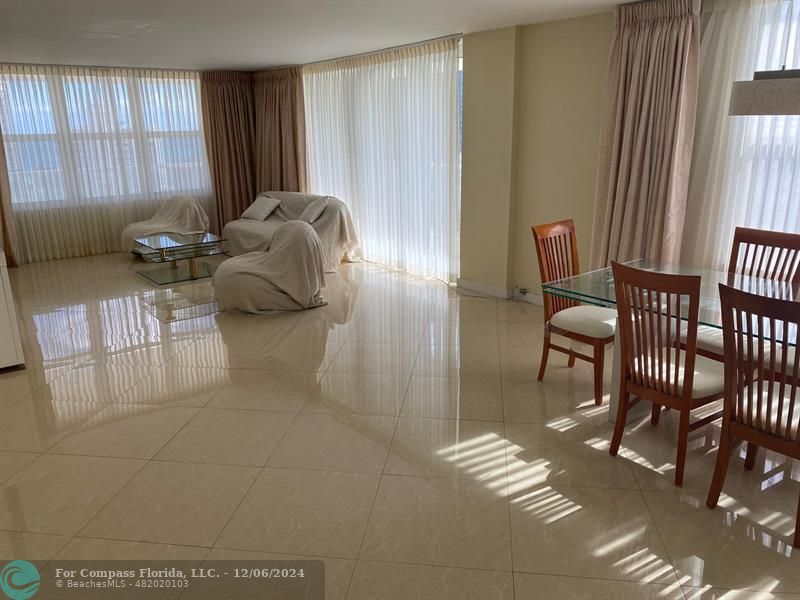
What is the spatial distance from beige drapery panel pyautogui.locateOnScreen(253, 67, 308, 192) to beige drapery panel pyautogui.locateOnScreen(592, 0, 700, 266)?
14.4 feet

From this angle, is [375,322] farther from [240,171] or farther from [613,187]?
[240,171]

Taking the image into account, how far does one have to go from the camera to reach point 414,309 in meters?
5.34

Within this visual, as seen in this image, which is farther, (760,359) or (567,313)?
(567,313)

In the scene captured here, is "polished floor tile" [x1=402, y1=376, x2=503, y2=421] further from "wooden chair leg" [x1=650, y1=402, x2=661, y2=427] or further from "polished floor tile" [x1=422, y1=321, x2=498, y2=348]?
"wooden chair leg" [x1=650, y1=402, x2=661, y2=427]

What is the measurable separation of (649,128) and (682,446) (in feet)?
7.92

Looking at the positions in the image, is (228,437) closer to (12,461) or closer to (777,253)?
(12,461)

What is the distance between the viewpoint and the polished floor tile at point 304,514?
2.34m

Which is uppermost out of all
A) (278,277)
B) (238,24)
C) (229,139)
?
(238,24)

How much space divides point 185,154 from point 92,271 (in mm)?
2236

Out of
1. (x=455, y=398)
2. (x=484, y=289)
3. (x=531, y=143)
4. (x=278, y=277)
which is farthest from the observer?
(x=484, y=289)

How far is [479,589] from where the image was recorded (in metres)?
2.10

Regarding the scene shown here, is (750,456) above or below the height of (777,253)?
below

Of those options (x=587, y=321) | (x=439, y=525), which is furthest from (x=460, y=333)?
(x=439, y=525)

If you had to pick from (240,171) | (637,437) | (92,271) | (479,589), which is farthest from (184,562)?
(240,171)
